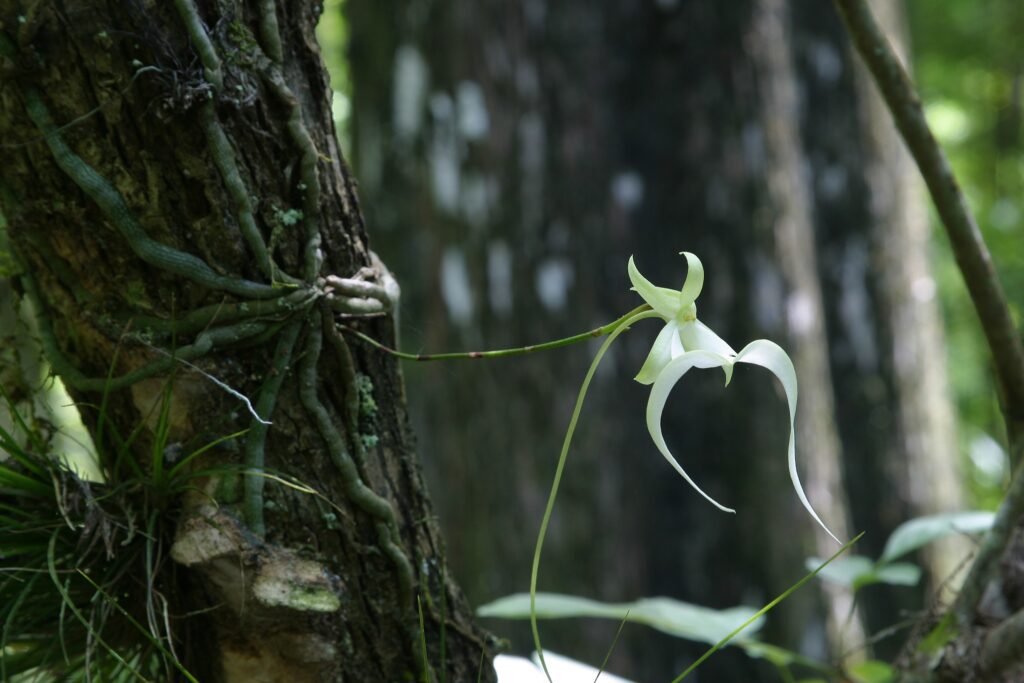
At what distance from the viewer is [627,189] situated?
2494mm

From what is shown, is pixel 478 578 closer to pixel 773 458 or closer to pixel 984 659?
pixel 773 458

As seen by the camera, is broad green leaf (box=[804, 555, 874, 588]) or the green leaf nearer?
the green leaf

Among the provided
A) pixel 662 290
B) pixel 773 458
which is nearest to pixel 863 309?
pixel 773 458

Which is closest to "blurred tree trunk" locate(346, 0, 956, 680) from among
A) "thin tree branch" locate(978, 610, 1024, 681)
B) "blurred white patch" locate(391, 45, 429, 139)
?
"blurred white patch" locate(391, 45, 429, 139)

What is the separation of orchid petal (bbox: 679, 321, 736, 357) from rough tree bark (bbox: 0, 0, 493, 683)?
22 centimetres

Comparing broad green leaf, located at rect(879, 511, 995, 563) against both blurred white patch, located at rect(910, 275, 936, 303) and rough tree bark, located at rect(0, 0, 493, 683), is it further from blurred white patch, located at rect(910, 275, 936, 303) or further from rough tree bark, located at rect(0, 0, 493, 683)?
blurred white patch, located at rect(910, 275, 936, 303)

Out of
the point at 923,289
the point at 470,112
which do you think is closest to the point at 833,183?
the point at 923,289

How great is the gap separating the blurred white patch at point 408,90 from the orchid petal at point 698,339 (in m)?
1.87

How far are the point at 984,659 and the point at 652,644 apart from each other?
173 cm

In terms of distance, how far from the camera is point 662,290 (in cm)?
60

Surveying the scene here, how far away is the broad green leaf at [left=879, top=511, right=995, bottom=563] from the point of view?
0.99 meters

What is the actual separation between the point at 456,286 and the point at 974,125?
5348 millimetres

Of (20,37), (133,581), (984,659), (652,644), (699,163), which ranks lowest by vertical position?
(652,644)

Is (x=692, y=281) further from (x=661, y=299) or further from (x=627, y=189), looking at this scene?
(x=627, y=189)
